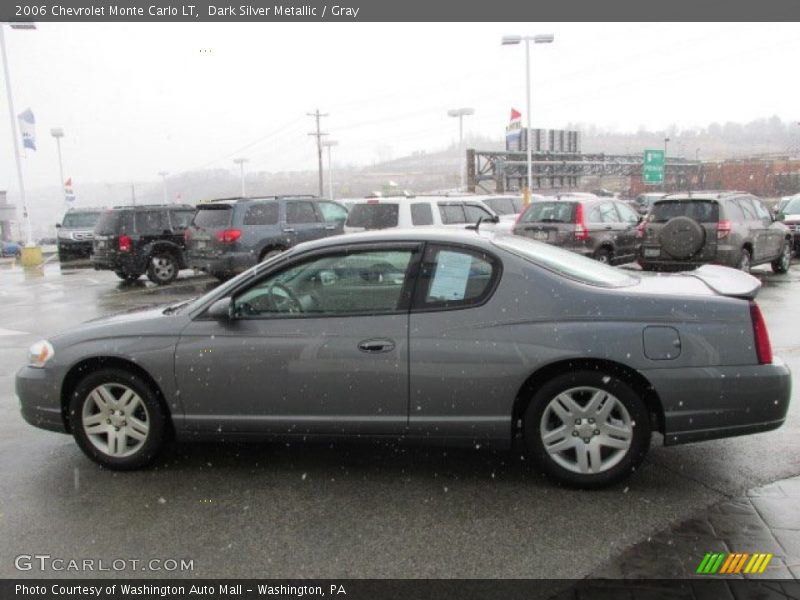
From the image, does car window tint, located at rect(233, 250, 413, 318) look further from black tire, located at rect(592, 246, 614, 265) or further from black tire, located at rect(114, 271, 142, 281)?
Answer: black tire, located at rect(114, 271, 142, 281)

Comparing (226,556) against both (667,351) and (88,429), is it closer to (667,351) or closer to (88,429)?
(88,429)

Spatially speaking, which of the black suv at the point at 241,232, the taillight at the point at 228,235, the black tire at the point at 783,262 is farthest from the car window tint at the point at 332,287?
the black tire at the point at 783,262

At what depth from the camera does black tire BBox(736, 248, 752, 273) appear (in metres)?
12.1

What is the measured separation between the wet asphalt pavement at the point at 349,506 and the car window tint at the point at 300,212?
31.4ft

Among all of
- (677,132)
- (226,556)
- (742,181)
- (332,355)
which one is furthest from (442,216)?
(677,132)

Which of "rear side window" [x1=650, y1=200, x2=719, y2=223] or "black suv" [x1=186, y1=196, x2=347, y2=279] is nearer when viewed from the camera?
"rear side window" [x1=650, y1=200, x2=719, y2=223]

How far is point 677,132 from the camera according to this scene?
74.5 m

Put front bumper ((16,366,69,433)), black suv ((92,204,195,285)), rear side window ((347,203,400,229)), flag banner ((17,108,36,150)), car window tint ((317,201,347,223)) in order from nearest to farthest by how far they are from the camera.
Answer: front bumper ((16,366,69,433)), rear side window ((347,203,400,229)), car window tint ((317,201,347,223)), black suv ((92,204,195,285)), flag banner ((17,108,36,150))

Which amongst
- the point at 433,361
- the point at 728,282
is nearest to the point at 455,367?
the point at 433,361

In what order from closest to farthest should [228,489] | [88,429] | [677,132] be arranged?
[228,489], [88,429], [677,132]

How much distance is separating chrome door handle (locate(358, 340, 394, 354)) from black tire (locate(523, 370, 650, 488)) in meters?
0.87

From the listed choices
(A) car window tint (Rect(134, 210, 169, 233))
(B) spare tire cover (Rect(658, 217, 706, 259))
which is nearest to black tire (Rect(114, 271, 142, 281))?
(A) car window tint (Rect(134, 210, 169, 233))

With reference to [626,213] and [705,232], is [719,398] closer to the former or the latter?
[705,232]

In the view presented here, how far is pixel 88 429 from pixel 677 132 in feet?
261
